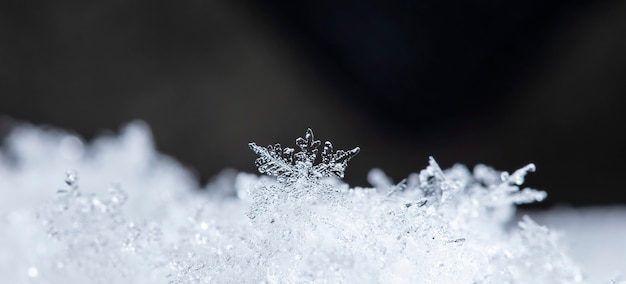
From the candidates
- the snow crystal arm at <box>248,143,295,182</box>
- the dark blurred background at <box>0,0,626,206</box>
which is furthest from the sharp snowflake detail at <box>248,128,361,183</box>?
the dark blurred background at <box>0,0,626,206</box>

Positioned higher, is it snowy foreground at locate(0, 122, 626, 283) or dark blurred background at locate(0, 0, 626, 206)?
dark blurred background at locate(0, 0, 626, 206)

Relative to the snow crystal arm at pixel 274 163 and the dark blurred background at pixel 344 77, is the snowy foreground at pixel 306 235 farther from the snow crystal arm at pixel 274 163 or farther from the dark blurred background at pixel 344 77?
the dark blurred background at pixel 344 77

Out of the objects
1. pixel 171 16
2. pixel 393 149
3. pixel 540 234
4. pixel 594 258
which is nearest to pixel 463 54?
pixel 393 149

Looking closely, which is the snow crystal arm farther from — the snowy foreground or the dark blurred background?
the dark blurred background

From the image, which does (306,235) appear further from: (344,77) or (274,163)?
(344,77)

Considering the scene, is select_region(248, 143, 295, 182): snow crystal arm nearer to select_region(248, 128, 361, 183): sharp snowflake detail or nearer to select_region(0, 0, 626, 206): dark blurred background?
select_region(248, 128, 361, 183): sharp snowflake detail

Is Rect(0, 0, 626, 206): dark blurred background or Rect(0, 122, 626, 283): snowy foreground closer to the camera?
Rect(0, 122, 626, 283): snowy foreground
